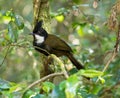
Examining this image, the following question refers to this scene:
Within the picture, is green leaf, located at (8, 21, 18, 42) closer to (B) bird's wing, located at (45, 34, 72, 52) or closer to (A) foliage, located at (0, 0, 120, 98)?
(A) foliage, located at (0, 0, 120, 98)

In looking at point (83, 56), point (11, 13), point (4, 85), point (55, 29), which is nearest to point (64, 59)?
point (83, 56)

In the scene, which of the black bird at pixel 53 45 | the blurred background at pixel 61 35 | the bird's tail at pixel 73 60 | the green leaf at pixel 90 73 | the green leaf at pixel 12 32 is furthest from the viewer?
the black bird at pixel 53 45

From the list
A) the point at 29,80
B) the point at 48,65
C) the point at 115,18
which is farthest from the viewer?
the point at 29,80

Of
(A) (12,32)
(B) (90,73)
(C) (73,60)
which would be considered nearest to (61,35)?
(C) (73,60)

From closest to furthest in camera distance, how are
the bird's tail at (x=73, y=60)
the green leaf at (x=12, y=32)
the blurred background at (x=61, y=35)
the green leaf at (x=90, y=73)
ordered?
the green leaf at (x=90, y=73)
the green leaf at (x=12, y=32)
the blurred background at (x=61, y=35)
the bird's tail at (x=73, y=60)

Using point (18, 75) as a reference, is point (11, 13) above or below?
above

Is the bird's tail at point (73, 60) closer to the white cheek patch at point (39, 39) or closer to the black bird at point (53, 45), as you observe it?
the black bird at point (53, 45)

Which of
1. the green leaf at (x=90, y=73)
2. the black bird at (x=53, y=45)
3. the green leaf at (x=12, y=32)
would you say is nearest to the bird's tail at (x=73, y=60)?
the black bird at (x=53, y=45)

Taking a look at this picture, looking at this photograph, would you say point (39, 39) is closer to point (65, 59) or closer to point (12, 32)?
point (65, 59)

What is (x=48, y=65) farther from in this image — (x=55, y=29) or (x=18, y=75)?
(x=55, y=29)

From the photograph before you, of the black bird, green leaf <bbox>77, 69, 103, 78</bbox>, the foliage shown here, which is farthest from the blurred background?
green leaf <bbox>77, 69, 103, 78</bbox>

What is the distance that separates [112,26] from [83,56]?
1.09 metres

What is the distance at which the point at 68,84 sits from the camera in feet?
5.29

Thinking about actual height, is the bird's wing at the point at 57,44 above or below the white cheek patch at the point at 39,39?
below
